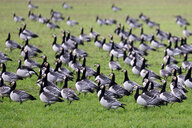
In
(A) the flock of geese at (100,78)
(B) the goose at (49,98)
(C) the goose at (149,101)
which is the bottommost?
(A) the flock of geese at (100,78)

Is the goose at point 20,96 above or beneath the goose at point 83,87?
above

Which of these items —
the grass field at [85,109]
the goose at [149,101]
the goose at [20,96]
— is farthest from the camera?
the goose at [20,96]

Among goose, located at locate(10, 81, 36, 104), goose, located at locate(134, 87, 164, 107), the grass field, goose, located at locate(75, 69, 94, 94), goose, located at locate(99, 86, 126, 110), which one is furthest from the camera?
goose, located at locate(75, 69, 94, 94)


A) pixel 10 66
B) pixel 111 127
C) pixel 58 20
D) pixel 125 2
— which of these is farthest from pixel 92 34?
pixel 125 2

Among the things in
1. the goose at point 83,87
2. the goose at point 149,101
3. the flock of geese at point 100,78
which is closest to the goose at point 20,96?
the flock of geese at point 100,78

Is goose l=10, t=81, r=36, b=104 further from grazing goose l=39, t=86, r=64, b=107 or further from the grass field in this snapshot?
grazing goose l=39, t=86, r=64, b=107

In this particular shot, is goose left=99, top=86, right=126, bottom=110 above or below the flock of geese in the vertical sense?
above

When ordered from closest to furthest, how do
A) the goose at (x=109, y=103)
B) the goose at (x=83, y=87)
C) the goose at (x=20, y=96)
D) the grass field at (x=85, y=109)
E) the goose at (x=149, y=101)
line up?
the grass field at (x=85, y=109), the goose at (x=109, y=103), the goose at (x=149, y=101), the goose at (x=20, y=96), the goose at (x=83, y=87)

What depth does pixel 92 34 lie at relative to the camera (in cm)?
2766

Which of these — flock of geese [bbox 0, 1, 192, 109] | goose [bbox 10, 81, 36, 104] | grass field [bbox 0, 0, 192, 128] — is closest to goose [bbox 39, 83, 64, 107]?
flock of geese [bbox 0, 1, 192, 109]

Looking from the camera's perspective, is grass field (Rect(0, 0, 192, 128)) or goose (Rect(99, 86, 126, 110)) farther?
goose (Rect(99, 86, 126, 110))

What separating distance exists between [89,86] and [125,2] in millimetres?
34788

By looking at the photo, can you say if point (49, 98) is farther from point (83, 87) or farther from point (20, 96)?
point (83, 87)

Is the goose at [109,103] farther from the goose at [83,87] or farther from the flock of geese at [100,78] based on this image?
the goose at [83,87]
